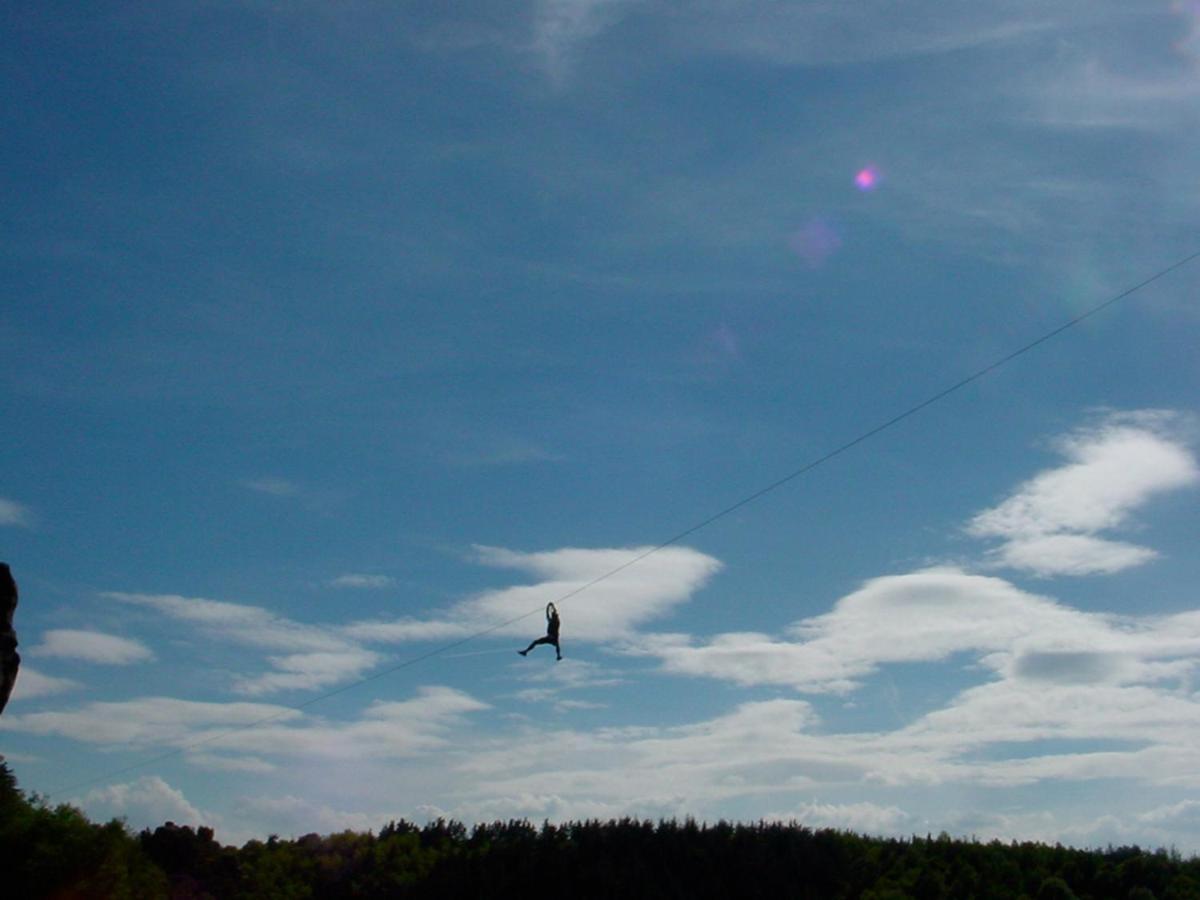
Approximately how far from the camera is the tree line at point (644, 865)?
835 inches

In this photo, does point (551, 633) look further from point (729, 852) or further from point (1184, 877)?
point (1184, 877)

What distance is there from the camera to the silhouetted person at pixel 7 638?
20453 millimetres

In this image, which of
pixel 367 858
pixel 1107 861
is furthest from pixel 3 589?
pixel 1107 861

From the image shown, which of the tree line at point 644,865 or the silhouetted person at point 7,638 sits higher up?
the silhouetted person at point 7,638

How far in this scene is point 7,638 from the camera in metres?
20.8

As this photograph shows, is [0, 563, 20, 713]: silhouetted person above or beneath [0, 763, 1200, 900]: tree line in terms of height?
above

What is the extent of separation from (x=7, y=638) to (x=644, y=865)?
11.9 metres

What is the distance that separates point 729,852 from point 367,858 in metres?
6.86

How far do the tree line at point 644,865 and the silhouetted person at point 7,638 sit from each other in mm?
1474

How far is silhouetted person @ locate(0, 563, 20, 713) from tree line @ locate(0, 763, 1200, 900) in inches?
58.0

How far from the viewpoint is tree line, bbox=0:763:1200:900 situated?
21.2 meters

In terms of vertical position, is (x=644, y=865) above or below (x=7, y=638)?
below

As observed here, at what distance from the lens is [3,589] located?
Result: 2141 centimetres

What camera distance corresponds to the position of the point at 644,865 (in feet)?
69.5
